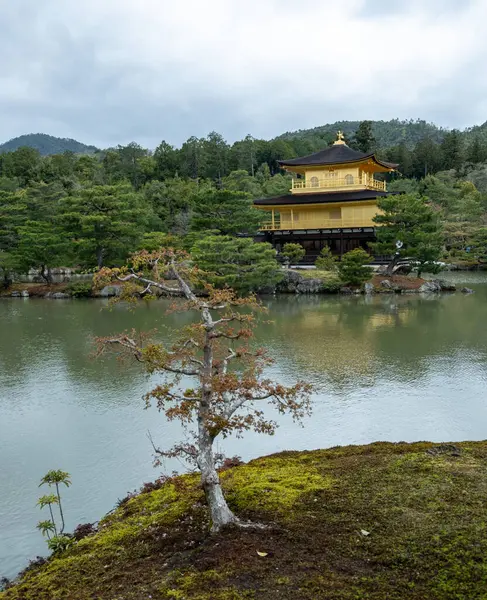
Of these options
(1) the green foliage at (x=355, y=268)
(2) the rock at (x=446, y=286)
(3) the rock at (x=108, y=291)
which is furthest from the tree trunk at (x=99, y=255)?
(2) the rock at (x=446, y=286)

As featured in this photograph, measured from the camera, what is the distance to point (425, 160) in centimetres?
4741

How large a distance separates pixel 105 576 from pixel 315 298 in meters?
17.4

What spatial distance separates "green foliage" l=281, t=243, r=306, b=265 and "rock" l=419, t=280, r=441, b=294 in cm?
563

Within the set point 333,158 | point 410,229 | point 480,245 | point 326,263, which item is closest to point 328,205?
point 333,158

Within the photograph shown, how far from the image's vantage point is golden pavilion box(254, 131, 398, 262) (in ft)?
83.1

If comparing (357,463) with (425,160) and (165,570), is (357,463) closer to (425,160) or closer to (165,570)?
(165,570)

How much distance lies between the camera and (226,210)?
73.1 feet

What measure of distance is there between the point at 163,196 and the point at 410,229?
19497mm

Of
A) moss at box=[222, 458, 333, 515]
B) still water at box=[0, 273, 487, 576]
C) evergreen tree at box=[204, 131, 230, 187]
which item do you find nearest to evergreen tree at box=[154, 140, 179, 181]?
evergreen tree at box=[204, 131, 230, 187]

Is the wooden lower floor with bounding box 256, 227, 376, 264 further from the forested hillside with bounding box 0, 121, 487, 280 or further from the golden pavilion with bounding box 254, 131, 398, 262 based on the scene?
the forested hillside with bounding box 0, 121, 487, 280

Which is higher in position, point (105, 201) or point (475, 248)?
point (105, 201)

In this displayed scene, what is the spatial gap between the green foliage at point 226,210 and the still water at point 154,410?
7.11 m

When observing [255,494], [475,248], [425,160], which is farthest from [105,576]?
[425,160]

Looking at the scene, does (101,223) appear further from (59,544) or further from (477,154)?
(477,154)
